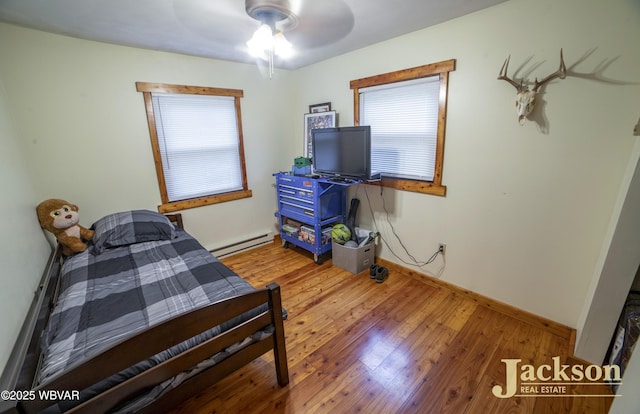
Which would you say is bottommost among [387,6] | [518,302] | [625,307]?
[518,302]

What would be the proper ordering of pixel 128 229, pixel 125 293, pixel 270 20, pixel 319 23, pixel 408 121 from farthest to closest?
pixel 408 121, pixel 128 229, pixel 319 23, pixel 270 20, pixel 125 293

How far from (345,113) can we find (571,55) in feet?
6.27

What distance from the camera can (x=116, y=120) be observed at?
8.21ft

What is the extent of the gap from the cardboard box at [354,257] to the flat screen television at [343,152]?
0.78 metres

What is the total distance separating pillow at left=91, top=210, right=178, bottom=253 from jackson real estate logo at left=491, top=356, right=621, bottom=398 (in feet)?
9.03

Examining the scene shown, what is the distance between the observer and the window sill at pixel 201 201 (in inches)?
113

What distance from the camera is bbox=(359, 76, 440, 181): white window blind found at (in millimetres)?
2402

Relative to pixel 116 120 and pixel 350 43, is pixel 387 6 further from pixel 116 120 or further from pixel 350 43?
pixel 116 120

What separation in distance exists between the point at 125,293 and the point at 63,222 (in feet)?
3.46

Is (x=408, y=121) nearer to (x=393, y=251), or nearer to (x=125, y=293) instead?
(x=393, y=251)

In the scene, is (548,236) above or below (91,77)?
below

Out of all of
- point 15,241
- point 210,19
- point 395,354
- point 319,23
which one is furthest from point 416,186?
point 15,241

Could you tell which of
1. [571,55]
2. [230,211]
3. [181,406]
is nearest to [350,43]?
[571,55]

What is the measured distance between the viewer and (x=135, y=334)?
1018 millimetres
